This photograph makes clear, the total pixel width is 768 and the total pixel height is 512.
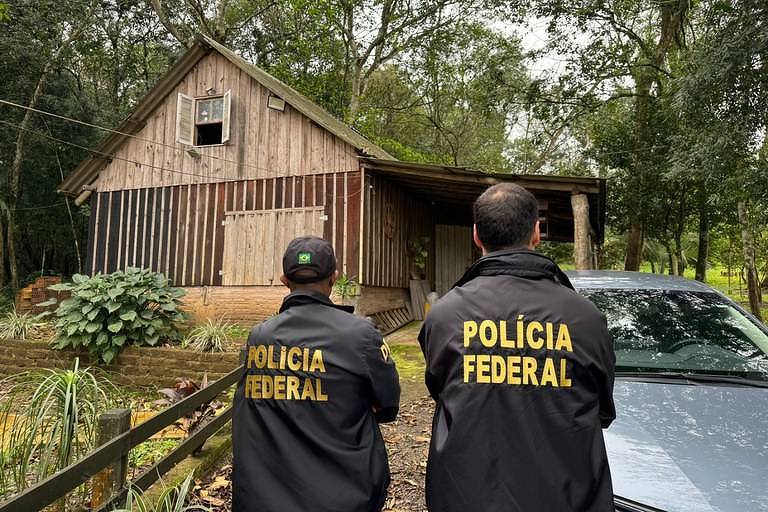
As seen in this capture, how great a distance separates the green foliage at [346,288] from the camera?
9758 millimetres

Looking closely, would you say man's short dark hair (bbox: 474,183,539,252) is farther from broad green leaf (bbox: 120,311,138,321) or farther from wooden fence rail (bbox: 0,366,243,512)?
broad green leaf (bbox: 120,311,138,321)

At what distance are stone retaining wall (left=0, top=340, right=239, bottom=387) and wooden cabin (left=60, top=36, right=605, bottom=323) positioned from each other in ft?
9.48

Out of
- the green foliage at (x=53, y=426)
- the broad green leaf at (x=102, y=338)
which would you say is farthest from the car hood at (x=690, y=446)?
the broad green leaf at (x=102, y=338)

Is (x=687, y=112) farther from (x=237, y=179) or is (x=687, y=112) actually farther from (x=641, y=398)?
(x=237, y=179)

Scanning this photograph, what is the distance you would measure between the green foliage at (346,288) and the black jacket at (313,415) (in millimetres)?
7726

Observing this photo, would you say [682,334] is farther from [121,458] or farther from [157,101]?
[157,101]

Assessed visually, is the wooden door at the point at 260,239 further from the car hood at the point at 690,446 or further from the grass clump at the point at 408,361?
the car hood at the point at 690,446

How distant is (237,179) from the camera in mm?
11258

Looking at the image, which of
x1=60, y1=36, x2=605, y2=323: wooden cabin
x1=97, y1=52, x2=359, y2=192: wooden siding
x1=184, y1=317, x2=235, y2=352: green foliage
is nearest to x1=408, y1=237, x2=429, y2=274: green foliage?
x1=60, y1=36, x2=605, y2=323: wooden cabin

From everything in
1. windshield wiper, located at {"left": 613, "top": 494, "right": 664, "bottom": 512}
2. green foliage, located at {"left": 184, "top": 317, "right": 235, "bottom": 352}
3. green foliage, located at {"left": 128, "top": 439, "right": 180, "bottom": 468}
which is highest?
green foliage, located at {"left": 184, "top": 317, "right": 235, "bottom": 352}

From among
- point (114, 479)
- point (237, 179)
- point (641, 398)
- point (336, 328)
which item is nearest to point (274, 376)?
point (336, 328)

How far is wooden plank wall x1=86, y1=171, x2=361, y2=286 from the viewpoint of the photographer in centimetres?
1022

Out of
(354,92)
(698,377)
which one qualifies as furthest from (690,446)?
(354,92)

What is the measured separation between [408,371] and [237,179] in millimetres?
6239
